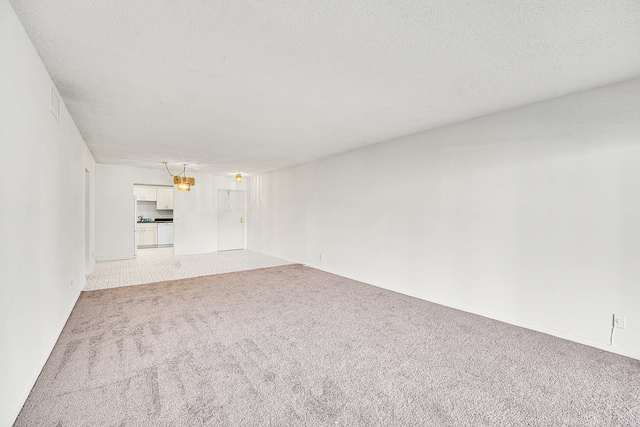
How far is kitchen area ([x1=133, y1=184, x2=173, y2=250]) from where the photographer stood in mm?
9484

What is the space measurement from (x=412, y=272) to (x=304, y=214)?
123 inches

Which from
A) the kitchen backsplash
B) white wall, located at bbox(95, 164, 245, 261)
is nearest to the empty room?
white wall, located at bbox(95, 164, 245, 261)

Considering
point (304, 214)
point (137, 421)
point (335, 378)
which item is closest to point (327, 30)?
point (335, 378)

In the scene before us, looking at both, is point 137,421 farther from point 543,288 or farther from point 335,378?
point 543,288

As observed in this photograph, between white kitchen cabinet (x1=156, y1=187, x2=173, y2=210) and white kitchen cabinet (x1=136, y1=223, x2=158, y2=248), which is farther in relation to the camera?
white kitchen cabinet (x1=156, y1=187, x2=173, y2=210)

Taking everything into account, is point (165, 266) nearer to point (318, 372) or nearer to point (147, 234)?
point (147, 234)

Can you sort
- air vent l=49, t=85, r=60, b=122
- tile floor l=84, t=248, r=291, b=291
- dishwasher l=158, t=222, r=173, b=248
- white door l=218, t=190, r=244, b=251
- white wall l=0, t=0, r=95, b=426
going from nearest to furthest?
white wall l=0, t=0, r=95, b=426, air vent l=49, t=85, r=60, b=122, tile floor l=84, t=248, r=291, b=291, white door l=218, t=190, r=244, b=251, dishwasher l=158, t=222, r=173, b=248

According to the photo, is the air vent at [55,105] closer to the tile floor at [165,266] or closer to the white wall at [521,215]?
the tile floor at [165,266]

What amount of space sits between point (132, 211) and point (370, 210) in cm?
635

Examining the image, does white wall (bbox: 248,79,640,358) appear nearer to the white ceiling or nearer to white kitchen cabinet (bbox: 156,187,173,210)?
the white ceiling

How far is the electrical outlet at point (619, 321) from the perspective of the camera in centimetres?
256

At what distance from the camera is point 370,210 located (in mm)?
5016

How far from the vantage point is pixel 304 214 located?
6.72 m

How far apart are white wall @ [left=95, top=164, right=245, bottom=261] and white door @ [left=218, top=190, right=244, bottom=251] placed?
0.25m
